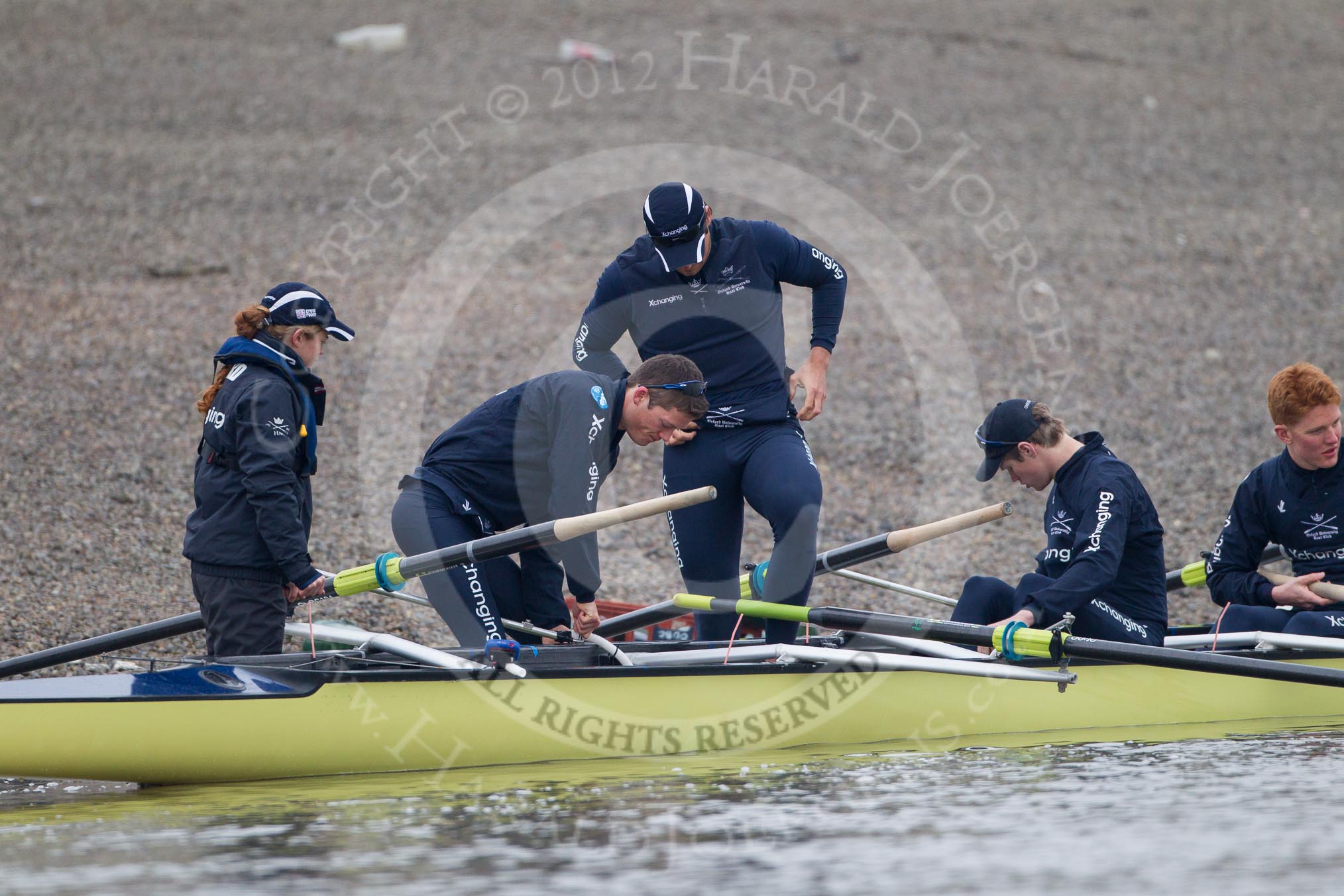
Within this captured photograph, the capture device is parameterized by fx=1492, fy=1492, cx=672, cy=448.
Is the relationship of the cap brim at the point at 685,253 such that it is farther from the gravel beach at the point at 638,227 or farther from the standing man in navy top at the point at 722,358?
the gravel beach at the point at 638,227

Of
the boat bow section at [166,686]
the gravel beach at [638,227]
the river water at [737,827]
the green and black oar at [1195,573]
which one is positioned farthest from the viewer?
the gravel beach at [638,227]

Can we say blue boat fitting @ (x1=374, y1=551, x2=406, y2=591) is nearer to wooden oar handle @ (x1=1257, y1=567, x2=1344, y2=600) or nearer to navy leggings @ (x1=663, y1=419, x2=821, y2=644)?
navy leggings @ (x1=663, y1=419, x2=821, y2=644)

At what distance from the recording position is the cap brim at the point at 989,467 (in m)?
6.52

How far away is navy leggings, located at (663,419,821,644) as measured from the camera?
6.34 metres

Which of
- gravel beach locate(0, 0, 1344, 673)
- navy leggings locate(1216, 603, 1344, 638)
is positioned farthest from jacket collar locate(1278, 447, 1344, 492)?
gravel beach locate(0, 0, 1344, 673)

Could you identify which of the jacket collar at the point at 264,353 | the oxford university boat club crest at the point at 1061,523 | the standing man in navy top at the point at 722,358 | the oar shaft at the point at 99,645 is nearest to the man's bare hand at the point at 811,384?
the standing man in navy top at the point at 722,358

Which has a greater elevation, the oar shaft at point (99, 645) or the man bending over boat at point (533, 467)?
the man bending over boat at point (533, 467)

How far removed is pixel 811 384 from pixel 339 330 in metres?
2.11

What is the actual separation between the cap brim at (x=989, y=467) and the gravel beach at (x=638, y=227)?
3.43m

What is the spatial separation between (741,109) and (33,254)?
Result: 10141mm

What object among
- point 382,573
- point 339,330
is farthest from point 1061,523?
point 339,330

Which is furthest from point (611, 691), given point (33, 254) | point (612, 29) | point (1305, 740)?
point (612, 29)

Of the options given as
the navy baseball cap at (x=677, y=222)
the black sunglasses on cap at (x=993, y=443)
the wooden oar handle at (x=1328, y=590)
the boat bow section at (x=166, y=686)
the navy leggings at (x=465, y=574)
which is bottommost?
the boat bow section at (x=166, y=686)

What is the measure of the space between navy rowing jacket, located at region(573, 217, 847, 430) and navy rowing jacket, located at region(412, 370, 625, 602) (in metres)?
0.47
